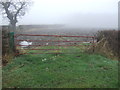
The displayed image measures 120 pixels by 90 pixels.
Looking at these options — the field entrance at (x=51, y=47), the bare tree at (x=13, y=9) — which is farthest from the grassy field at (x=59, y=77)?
the bare tree at (x=13, y=9)

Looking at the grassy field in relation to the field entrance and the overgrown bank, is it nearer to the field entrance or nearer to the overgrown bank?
the field entrance

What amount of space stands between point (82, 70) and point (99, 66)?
45.0 inches

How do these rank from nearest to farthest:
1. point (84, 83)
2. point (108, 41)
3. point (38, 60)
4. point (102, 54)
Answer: point (84, 83) < point (38, 60) < point (102, 54) < point (108, 41)

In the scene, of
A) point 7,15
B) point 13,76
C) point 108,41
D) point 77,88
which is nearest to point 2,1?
point 7,15

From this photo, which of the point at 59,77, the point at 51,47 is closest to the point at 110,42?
the point at 51,47

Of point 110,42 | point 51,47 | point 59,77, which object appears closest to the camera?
point 59,77

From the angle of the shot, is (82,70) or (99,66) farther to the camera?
(99,66)

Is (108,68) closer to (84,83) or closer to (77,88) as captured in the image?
(84,83)

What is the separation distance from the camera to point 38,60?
7.57 meters

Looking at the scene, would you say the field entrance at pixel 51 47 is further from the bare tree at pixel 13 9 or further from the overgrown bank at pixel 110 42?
the bare tree at pixel 13 9

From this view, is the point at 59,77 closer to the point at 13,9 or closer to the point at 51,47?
the point at 51,47

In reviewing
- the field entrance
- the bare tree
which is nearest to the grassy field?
the field entrance

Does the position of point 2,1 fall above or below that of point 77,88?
above

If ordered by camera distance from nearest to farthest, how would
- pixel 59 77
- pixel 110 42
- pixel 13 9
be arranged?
pixel 59 77 → pixel 110 42 → pixel 13 9
